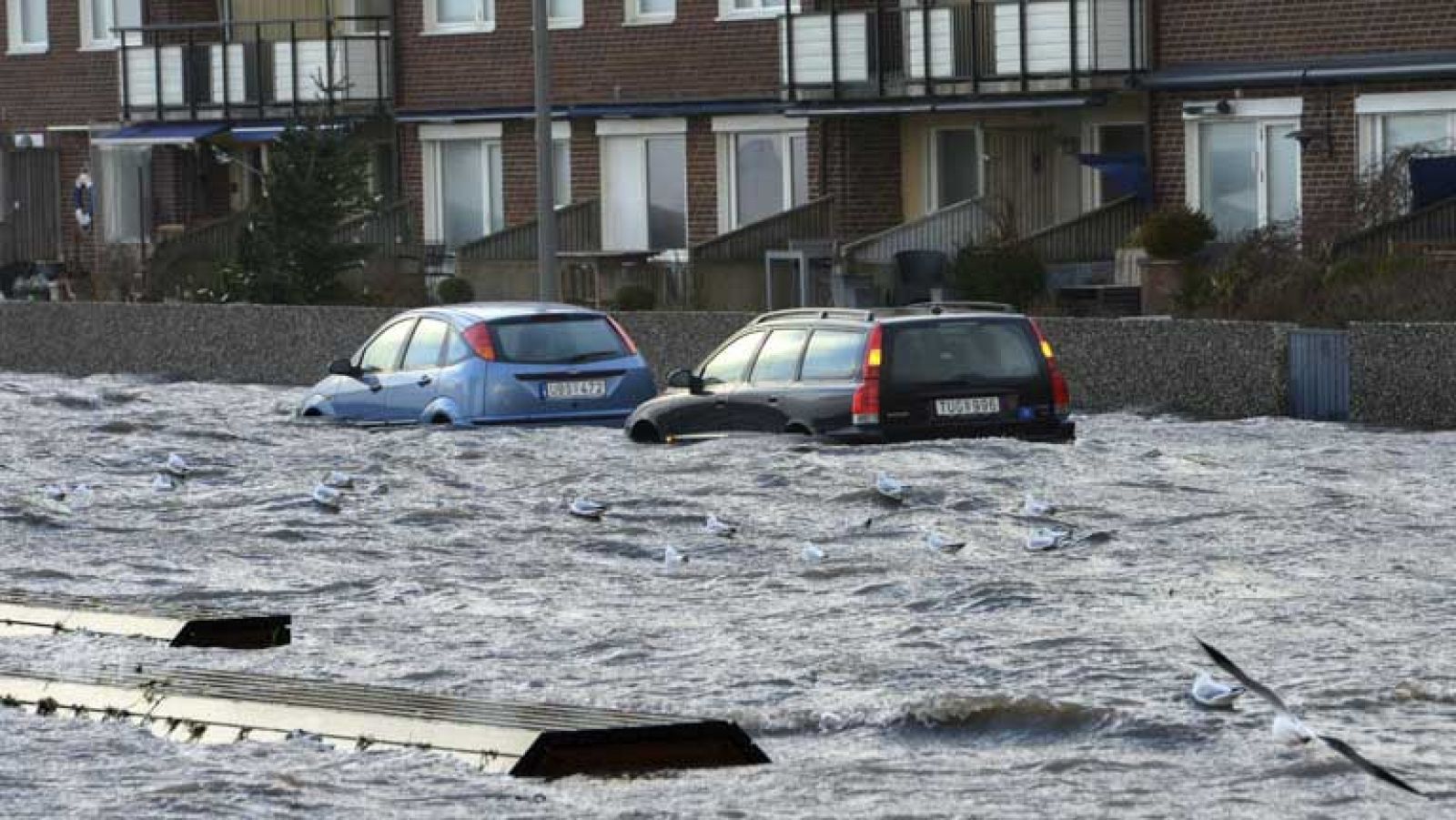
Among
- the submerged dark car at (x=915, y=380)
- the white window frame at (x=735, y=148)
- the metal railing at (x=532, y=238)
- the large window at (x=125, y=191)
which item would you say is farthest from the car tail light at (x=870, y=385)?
the large window at (x=125, y=191)

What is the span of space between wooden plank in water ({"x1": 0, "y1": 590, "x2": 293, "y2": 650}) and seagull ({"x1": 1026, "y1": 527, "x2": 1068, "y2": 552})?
4696 mm

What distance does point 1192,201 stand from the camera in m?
37.9

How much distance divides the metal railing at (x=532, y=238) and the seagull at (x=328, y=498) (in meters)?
Answer: 23.0

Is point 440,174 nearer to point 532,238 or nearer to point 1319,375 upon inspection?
point 532,238

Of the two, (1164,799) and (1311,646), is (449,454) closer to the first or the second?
(1311,646)

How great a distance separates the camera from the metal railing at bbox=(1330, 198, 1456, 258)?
105 feet

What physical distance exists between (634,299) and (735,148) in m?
5.70

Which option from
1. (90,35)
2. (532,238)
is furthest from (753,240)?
(90,35)

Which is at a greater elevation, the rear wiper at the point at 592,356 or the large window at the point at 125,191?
the large window at the point at 125,191

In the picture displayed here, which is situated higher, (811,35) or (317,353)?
(811,35)

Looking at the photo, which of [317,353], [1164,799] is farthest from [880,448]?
[317,353]

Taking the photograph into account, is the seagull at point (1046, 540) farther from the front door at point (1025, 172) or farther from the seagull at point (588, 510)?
the front door at point (1025, 172)

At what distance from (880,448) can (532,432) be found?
4129 millimetres

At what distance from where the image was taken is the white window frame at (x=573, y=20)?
151ft
